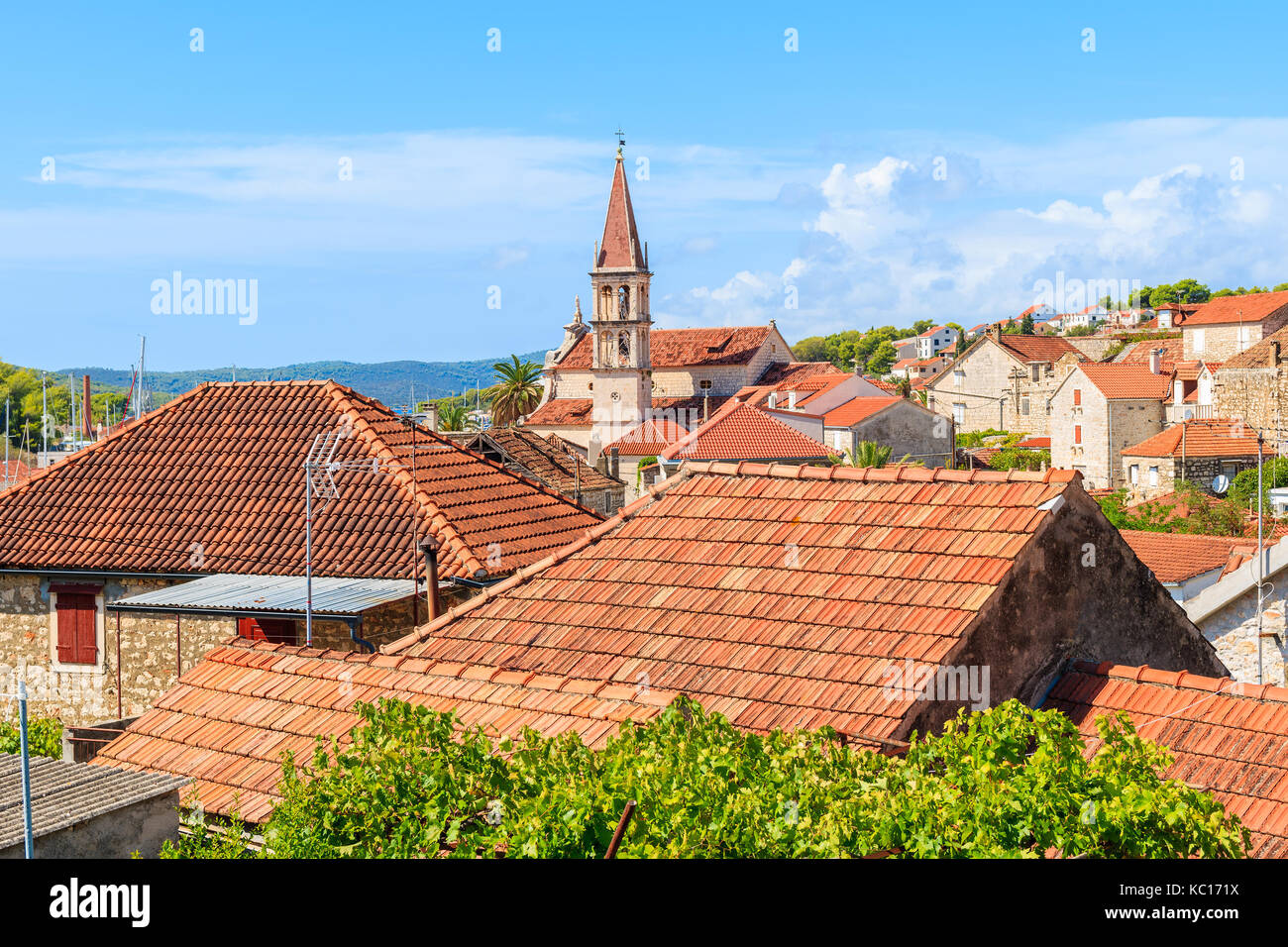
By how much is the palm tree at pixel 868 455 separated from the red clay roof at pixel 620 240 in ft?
66.1

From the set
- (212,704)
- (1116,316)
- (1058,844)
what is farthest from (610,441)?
(1116,316)

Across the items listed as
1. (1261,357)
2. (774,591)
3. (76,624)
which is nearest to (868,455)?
(1261,357)

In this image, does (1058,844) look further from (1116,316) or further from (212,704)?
(1116,316)

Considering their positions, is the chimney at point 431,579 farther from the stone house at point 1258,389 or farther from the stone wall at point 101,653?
the stone house at point 1258,389

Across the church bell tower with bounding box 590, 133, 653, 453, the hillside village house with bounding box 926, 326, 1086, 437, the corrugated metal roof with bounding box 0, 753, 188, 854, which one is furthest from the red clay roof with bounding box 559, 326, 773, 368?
the corrugated metal roof with bounding box 0, 753, 188, 854

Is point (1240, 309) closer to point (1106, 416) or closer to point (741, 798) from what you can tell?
point (1106, 416)

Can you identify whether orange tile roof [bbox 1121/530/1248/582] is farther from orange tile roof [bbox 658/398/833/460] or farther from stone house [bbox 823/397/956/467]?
stone house [bbox 823/397/956/467]

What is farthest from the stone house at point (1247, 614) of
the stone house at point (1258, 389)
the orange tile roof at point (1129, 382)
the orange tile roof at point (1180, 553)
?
the orange tile roof at point (1129, 382)

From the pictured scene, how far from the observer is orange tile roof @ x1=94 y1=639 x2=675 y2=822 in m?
9.22

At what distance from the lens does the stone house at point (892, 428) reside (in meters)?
62.8

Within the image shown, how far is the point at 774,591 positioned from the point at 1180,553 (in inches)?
680

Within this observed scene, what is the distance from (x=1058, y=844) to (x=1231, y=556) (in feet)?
62.8

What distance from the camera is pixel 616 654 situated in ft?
34.9

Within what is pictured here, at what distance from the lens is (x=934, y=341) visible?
616 ft
